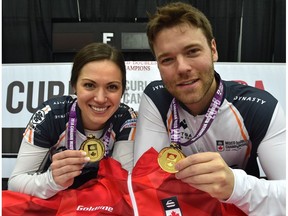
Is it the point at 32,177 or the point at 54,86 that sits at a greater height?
the point at 54,86

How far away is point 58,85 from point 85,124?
4.30 feet

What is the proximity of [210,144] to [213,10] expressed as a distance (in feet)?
7.48

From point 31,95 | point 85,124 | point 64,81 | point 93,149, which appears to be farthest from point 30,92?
point 93,149

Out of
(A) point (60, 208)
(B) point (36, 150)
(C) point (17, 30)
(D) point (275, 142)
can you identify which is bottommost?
(A) point (60, 208)

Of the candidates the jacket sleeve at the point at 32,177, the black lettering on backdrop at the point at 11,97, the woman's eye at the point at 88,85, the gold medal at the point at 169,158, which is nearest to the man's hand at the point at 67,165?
the jacket sleeve at the point at 32,177

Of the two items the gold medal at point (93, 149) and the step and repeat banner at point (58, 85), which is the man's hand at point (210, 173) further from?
the step and repeat banner at point (58, 85)

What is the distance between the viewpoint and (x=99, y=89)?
4.03ft

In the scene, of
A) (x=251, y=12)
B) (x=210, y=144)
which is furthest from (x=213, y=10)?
(x=210, y=144)

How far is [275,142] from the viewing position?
41.3 inches

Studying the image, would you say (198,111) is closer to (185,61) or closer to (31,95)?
(185,61)

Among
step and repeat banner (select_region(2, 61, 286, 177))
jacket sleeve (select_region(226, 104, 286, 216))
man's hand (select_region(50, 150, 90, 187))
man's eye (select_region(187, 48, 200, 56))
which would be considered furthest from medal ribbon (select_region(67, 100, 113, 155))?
step and repeat banner (select_region(2, 61, 286, 177))

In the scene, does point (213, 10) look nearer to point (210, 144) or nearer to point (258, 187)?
point (210, 144)

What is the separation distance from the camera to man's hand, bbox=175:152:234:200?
779mm

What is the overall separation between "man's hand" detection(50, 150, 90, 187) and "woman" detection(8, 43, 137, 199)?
136mm
